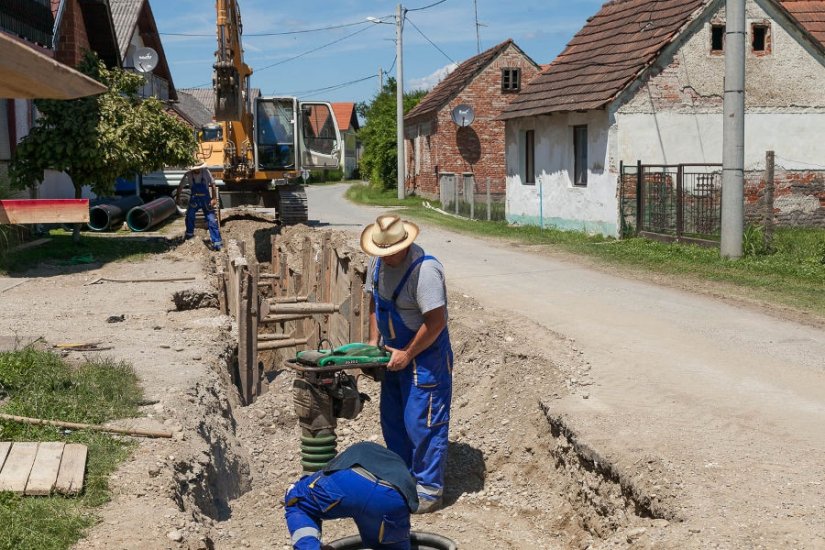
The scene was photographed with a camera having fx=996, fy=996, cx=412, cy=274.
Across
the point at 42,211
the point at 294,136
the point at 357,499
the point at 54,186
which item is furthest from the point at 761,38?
the point at 357,499

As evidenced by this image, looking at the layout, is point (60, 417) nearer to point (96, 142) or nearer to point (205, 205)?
point (96, 142)

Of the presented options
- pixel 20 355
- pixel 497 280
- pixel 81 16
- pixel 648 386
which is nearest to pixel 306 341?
pixel 497 280

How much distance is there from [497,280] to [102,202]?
544 inches

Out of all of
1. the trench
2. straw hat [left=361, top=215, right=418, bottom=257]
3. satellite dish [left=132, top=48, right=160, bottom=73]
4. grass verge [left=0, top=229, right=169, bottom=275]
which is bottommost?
the trench

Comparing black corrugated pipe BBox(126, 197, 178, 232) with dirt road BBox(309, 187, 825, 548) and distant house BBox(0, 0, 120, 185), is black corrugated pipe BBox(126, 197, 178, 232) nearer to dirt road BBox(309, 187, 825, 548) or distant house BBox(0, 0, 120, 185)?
distant house BBox(0, 0, 120, 185)

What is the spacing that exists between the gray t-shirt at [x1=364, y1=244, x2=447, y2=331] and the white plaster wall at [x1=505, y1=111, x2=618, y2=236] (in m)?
14.4

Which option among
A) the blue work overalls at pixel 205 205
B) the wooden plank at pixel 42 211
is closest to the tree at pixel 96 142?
the blue work overalls at pixel 205 205

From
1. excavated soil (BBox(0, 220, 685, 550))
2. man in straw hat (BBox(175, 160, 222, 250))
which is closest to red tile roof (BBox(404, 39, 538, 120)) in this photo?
man in straw hat (BBox(175, 160, 222, 250))

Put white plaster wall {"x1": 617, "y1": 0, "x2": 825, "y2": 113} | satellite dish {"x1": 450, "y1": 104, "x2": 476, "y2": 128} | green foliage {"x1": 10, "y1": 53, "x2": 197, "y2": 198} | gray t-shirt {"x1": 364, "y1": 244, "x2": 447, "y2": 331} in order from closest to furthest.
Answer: gray t-shirt {"x1": 364, "y1": 244, "x2": 447, "y2": 331} < green foliage {"x1": 10, "y1": 53, "x2": 197, "y2": 198} < white plaster wall {"x1": 617, "y1": 0, "x2": 825, "y2": 113} < satellite dish {"x1": 450, "y1": 104, "x2": 476, "y2": 128}

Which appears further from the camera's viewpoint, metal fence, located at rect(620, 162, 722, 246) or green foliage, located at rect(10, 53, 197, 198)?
green foliage, located at rect(10, 53, 197, 198)

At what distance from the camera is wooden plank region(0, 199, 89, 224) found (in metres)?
15.3

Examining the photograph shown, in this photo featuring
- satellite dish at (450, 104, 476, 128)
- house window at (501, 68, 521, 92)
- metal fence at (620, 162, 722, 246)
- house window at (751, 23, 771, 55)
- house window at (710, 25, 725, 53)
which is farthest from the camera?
house window at (501, 68, 521, 92)

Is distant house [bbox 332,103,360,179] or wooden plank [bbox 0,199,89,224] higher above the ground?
distant house [bbox 332,103,360,179]

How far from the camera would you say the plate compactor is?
6094mm
